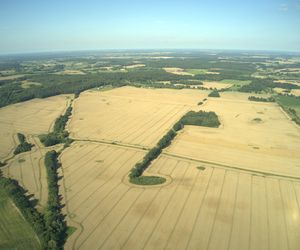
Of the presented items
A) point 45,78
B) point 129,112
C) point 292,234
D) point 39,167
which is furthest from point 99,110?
point 45,78

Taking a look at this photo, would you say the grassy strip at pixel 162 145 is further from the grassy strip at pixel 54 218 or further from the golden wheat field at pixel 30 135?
the golden wheat field at pixel 30 135

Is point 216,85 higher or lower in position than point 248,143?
lower

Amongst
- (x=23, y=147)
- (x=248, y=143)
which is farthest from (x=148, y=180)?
(x=23, y=147)

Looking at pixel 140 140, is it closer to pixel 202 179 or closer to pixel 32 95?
pixel 202 179

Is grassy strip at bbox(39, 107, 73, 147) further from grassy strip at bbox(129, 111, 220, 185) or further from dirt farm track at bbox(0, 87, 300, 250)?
grassy strip at bbox(129, 111, 220, 185)

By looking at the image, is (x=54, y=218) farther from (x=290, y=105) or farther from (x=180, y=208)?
(x=290, y=105)

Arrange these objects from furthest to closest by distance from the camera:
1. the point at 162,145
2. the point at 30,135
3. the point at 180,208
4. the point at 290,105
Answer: the point at 290,105 < the point at 30,135 < the point at 162,145 < the point at 180,208

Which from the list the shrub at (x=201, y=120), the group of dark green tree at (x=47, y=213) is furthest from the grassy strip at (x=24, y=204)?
the shrub at (x=201, y=120)
